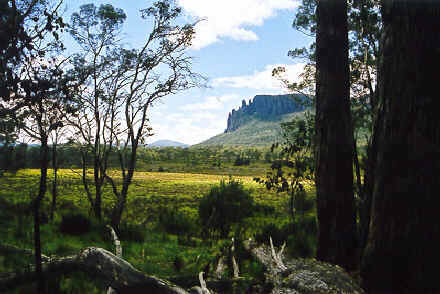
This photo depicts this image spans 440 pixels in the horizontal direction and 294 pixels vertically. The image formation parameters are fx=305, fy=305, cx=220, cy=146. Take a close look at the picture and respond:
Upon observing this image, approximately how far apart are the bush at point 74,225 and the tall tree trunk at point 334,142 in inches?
272

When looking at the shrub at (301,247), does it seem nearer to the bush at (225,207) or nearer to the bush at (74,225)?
the bush at (74,225)

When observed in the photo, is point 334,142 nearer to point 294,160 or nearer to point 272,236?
point 272,236

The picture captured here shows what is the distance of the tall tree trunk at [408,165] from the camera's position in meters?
2.08

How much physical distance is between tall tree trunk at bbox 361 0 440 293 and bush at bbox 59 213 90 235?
25.3 ft

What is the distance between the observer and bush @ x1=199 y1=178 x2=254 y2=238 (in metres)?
12.5

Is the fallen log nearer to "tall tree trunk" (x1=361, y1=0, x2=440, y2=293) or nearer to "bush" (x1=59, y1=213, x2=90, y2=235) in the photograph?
"tall tree trunk" (x1=361, y1=0, x2=440, y2=293)

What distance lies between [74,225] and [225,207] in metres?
6.50

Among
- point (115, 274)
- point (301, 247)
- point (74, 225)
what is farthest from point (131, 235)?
point (115, 274)

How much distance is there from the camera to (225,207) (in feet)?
43.3

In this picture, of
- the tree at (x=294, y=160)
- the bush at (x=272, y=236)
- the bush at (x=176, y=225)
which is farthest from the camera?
the bush at (x=176, y=225)

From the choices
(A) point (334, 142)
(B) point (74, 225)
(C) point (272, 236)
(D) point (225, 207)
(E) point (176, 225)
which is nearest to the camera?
(A) point (334, 142)

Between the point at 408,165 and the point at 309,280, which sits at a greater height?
the point at 408,165

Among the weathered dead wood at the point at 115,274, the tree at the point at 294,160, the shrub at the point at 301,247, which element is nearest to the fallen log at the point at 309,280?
the weathered dead wood at the point at 115,274

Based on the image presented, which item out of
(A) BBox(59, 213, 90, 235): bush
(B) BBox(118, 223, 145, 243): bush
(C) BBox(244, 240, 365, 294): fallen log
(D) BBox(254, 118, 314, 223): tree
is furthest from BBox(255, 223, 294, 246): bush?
(A) BBox(59, 213, 90, 235): bush
